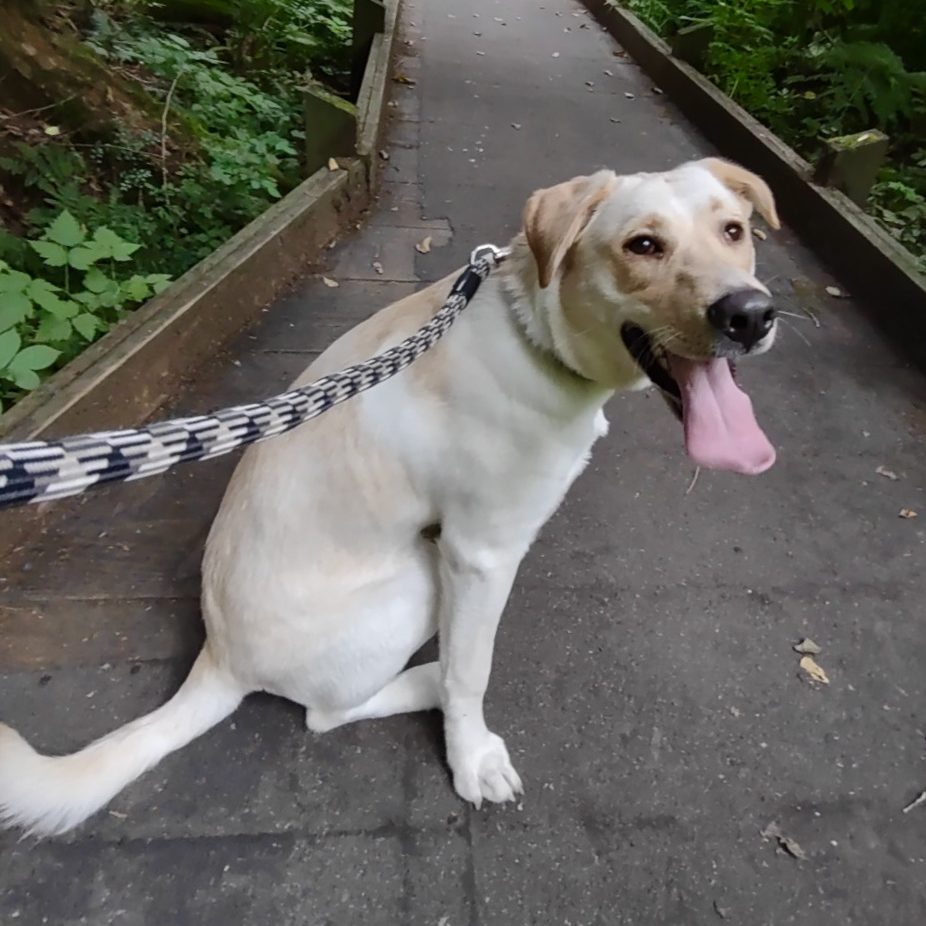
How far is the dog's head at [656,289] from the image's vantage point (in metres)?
1.76

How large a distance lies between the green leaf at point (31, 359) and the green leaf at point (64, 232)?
66 centimetres

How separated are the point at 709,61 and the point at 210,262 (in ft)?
20.7

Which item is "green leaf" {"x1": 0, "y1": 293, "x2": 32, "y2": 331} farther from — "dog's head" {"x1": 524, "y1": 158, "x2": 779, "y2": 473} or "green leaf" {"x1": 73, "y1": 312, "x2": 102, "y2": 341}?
"dog's head" {"x1": 524, "y1": 158, "x2": 779, "y2": 473}

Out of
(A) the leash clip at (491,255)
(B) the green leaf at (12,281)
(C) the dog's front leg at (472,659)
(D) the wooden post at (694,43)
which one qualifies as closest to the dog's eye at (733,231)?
(A) the leash clip at (491,255)

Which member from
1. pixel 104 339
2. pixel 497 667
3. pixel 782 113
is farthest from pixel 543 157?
pixel 497 667

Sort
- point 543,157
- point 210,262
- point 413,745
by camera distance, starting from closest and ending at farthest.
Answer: point 413,745 → point 210,262 → point 543,157

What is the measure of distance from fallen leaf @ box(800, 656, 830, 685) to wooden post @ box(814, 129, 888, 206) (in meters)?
3.81

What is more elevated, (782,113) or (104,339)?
(782,113)

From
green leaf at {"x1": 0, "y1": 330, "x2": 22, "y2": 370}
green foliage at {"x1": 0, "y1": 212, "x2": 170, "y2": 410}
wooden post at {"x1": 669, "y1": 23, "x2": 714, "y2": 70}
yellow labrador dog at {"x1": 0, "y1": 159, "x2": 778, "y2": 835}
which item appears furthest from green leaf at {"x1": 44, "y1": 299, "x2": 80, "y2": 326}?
wooden post at {"x1": 669, "y1": 23, "x2": 714, "y2": 70}

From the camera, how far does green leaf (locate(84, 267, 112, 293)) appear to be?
3.40 metres

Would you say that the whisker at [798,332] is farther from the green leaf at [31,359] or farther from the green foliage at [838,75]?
the green leaf at [31,359]

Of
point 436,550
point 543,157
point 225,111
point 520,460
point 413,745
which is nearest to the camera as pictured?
point 520,460

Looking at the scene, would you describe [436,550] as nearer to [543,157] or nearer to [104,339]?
[104,339]

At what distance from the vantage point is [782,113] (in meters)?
6.85
